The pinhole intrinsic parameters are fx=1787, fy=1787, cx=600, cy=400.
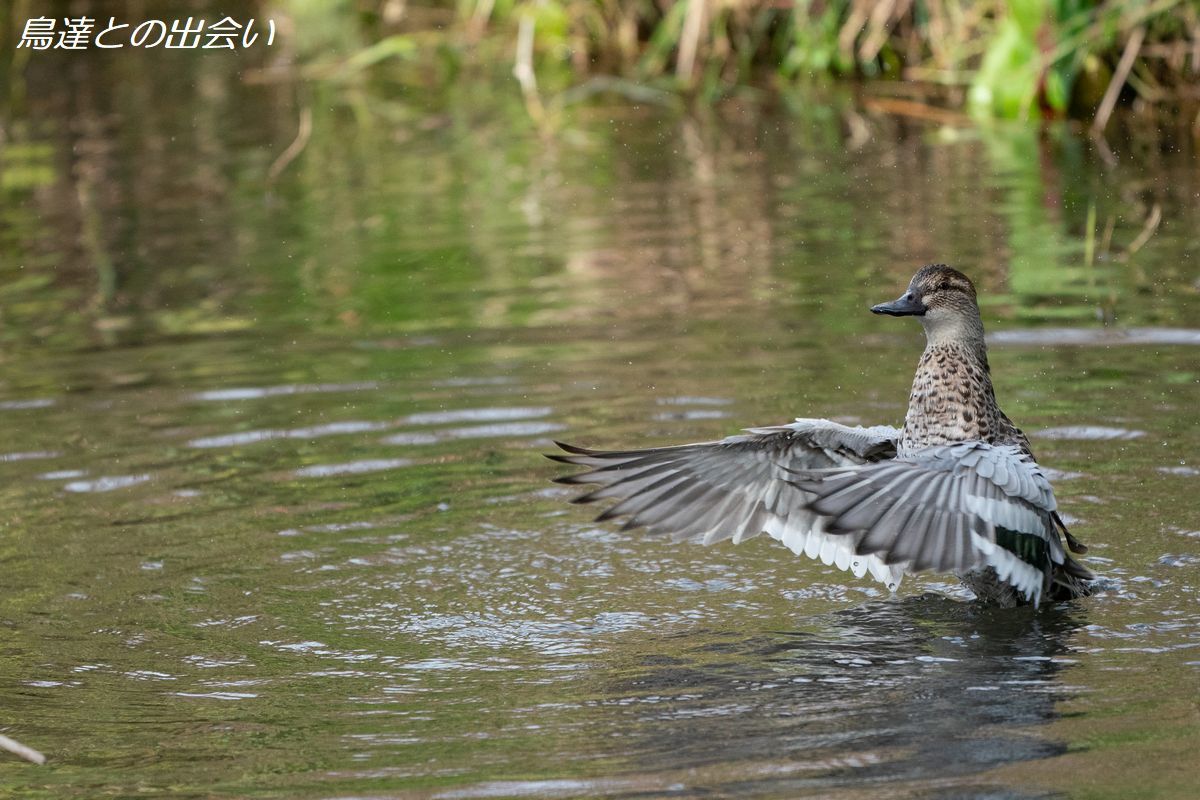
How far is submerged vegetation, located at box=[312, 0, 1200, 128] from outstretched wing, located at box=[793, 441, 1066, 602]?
7.03m

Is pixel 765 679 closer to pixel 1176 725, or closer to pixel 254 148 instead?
pixel 1176 725

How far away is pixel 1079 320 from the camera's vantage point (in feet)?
27.8

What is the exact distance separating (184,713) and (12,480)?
104 inches

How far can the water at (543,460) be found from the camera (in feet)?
15.2

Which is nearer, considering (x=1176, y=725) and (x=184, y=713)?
(x=1176, y=725)

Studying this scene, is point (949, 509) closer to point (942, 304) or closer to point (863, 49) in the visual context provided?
point (942, 304)

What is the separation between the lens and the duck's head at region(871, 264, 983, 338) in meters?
5.84

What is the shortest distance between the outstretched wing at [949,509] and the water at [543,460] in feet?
1.05

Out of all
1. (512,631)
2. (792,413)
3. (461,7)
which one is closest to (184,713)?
(512,631)

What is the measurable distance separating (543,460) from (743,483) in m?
1.52

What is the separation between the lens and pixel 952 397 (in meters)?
5.66

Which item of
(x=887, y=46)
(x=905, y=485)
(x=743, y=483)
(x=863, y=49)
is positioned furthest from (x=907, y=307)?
(x=887, y=46)

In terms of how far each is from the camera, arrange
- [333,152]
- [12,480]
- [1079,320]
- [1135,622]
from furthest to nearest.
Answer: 1. [333,152]
2. [1079,320]
3. [12,480]
4. [1135,622]

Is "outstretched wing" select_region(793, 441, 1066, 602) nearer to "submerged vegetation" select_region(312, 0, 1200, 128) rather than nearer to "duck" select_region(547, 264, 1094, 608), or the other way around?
"duck" select_region(547, 264, 1094, 608)
